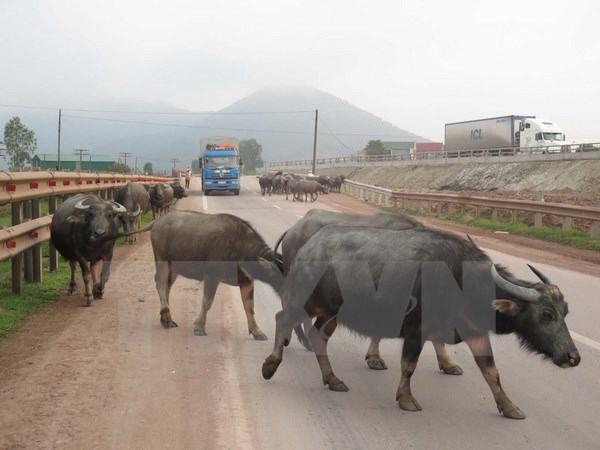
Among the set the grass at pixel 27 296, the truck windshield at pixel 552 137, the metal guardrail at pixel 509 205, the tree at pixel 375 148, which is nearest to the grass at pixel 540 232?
the metal guardrail at pixel 509 205

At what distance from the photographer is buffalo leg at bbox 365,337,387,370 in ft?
21.2

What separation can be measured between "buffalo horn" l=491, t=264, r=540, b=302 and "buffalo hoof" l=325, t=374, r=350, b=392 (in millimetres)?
1556

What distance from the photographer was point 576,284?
10742 millimetres

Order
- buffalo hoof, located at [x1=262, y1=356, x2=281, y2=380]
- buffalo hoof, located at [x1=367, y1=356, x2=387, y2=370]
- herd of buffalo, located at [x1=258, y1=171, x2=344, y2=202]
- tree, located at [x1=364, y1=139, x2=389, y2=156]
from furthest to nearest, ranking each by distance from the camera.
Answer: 1. tree, located at [x1=364, y1=139, x2=389, y2=156]
2. herd of buffalo, located at [x1=258, y1=171, x2=344, y2=202]
3. buffalo hoof, located at [x1=367, y1=356, x2=387, y2=370]
4. buffalo hoof, located at [x1=262, y1=356, x2=281, y2=380]

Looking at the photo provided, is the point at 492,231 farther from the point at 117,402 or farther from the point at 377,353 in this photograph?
the point at 117,402

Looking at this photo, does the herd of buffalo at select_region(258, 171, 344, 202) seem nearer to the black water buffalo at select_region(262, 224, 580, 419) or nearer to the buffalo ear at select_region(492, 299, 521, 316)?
the black water buffalo at select_region(262, 224, 580, 419)

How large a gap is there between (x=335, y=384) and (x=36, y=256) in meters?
5.86

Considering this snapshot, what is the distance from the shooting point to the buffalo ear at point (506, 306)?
16.4 feet

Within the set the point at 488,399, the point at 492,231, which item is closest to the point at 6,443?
the point at 488,399

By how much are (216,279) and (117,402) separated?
2.71m

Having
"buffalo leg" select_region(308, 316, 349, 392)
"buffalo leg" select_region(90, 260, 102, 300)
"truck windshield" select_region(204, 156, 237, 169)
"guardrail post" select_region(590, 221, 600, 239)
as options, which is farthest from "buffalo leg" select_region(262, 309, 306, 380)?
"truck windshield" select_region(204, 156, 237, 169)

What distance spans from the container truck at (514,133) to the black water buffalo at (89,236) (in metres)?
43.7

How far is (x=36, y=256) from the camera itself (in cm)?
993

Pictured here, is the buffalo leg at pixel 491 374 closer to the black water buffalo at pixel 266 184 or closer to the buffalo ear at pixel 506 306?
the buffalo ear at pixel 506 306
